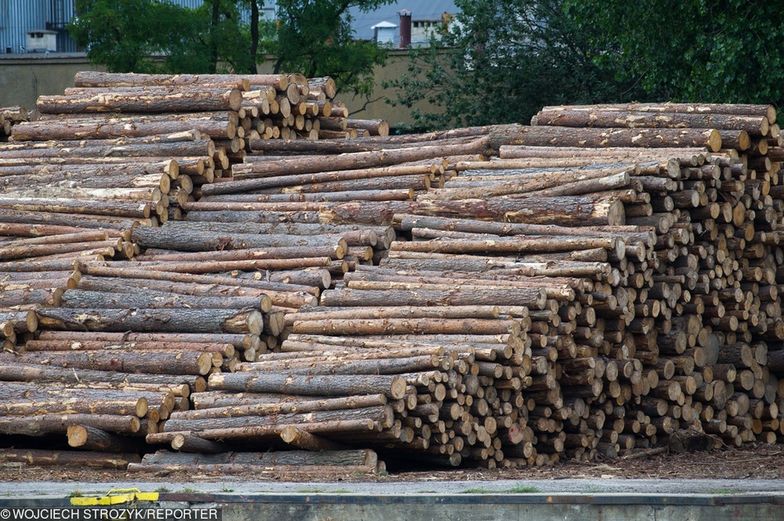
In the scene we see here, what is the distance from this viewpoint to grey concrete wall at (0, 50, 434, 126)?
32.8 metres

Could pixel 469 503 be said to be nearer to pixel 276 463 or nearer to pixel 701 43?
pixel 276 463

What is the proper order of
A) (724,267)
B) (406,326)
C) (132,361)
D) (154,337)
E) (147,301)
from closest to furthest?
(406,326) < (132,361) < (154,337) < (147,301) < (724,267)

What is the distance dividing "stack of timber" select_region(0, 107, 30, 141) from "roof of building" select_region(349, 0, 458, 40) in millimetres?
19294

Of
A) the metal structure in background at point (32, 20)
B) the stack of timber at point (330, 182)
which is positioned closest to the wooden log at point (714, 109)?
the stack of timber at point (330, 182)

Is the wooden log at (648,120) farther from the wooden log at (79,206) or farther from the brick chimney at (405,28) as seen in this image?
the brick chimney at (405,28)

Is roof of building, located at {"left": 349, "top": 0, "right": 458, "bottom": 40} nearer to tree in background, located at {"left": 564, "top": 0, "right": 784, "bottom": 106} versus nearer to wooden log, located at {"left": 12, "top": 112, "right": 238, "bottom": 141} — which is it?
tree in background, located at {"left": 564, "top": 0, "right": 784, "bottom": 106}

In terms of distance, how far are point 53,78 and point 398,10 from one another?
1109 cm

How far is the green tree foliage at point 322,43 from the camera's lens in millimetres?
28266

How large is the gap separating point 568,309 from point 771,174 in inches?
156

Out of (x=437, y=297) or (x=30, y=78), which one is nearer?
(x=437, y=297)

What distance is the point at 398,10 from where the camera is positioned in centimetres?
4106

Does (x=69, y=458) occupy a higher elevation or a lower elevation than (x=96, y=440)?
lower

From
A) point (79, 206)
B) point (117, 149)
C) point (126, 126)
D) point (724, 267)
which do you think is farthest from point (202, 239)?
point (724, 267)

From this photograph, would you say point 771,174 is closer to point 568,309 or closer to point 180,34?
point 568,309
